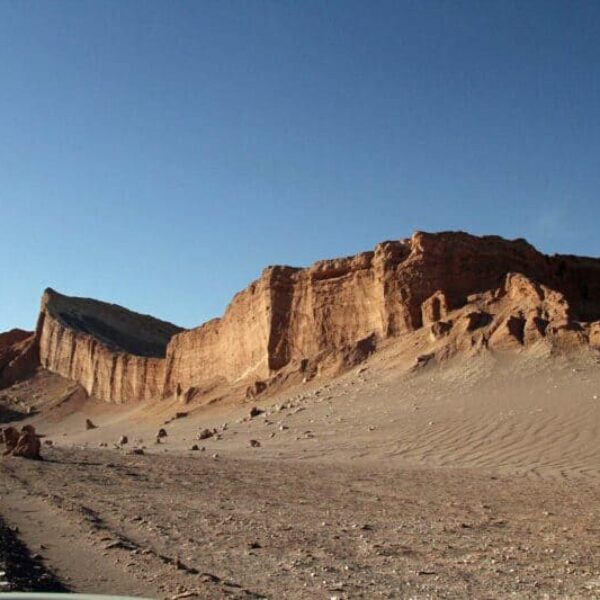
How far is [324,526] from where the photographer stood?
841cm

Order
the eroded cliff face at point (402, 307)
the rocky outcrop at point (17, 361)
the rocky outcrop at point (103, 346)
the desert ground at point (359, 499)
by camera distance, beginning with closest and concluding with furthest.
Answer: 1. the desert ground at point (359, 499)
2. the eroded cliff face at point (402, 307)
3. the rocky outcrop at point (103, 346)
4. the rocky outcrop at point (17, 361)

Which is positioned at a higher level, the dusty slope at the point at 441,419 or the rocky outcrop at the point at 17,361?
the rocky outcrop at the point at 17,361

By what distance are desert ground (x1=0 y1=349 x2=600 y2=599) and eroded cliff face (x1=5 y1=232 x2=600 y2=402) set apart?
80.6 inches

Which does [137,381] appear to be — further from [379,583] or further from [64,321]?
[379,583]

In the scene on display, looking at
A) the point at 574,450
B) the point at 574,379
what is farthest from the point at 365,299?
the point at 574,450

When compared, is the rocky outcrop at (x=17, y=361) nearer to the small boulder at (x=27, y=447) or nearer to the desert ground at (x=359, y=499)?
the desert ground at (x=359, y=499)

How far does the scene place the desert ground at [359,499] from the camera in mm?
5949

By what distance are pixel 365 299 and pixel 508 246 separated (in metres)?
7.05

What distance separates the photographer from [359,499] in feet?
35.4

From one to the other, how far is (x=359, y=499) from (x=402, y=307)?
22120 mm

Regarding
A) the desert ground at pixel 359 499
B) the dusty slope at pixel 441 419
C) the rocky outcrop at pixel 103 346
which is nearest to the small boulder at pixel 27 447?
the desert ground at pixel 359 499

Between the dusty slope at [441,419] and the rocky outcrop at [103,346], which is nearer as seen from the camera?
the dusty slope at [441,419]

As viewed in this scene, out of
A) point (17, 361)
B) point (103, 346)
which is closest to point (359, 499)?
point (103, 346)

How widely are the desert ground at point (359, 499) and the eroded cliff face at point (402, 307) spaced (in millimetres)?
2048
